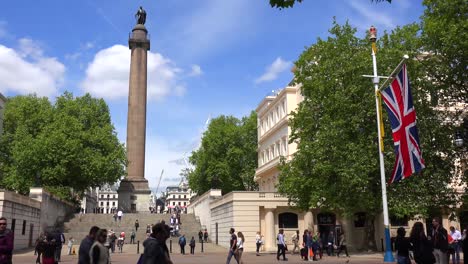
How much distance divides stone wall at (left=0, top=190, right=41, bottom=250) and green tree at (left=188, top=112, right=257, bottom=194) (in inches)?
1249

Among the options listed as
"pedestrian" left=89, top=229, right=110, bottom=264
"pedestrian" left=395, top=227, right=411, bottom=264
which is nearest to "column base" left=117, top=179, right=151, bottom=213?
"pedestrian" left=395, top=227, right=411, bottom=264

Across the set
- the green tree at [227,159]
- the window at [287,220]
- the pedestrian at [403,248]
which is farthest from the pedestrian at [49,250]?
the green tree at [227,159]

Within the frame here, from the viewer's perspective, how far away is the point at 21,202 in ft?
125

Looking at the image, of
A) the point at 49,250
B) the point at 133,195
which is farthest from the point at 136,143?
the point at 49,250

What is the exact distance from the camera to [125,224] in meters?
50.8

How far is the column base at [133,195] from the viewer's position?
197 feet

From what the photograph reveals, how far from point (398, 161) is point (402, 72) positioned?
11.3 feet

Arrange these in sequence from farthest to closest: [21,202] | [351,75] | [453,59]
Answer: [21,202], [351,75], [453,59]

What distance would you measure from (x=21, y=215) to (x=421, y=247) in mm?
34594

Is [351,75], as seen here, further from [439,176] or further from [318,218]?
[318,218]

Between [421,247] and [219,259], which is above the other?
[421,247]

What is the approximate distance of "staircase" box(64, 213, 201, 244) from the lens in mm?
47094

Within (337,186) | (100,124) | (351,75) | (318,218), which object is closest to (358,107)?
(351,75)

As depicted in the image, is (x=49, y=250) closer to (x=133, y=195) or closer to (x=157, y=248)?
(x=157, y=248)
